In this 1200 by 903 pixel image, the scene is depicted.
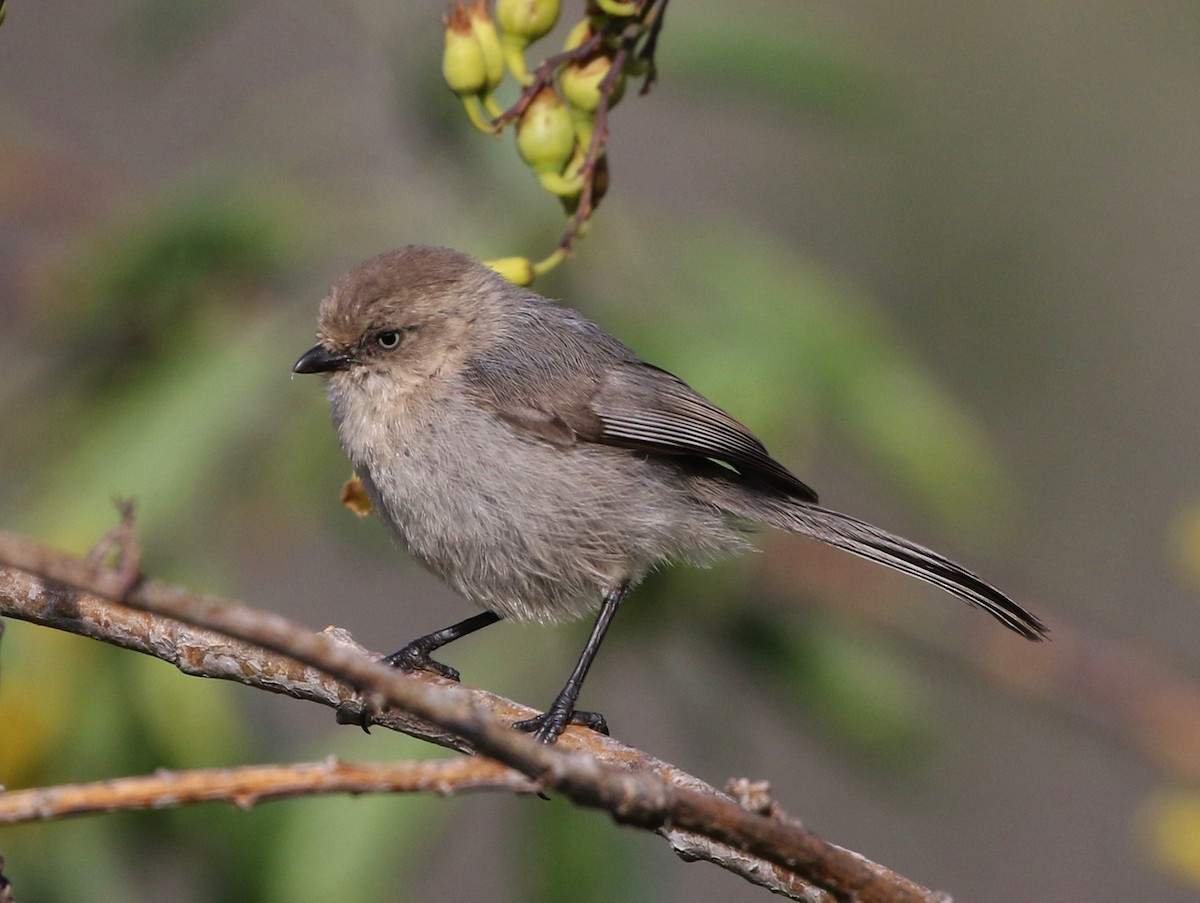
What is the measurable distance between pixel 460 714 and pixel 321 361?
63.4 inches

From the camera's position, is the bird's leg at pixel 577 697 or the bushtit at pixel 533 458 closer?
the bird's leg at pixel 577 697

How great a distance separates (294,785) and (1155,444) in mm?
5347

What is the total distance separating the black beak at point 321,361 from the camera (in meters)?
2.70

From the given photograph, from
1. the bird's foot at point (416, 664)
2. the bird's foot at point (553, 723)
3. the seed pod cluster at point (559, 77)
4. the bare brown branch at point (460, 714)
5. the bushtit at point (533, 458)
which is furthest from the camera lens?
the bird's foot at point (416, 664)

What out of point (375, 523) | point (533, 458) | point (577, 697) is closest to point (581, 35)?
point (533, 458)

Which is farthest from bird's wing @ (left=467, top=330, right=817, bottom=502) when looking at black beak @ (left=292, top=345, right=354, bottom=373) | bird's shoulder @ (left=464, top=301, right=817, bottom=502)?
black beak @ (left=292, top=345, right=354, bottom=373)

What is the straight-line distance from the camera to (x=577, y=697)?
2.67m

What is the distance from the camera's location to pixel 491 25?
6.66 feet

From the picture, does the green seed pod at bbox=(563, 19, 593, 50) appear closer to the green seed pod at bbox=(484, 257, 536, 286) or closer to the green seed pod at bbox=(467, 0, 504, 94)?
the green seed pod at bbox=(467, 0, 504, 94)

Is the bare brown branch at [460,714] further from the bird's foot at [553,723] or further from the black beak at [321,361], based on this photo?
the black beak at [321,361]

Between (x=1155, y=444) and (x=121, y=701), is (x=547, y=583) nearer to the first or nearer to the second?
(x=121, y=701)

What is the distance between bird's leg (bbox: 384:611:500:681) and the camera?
269 centimetres

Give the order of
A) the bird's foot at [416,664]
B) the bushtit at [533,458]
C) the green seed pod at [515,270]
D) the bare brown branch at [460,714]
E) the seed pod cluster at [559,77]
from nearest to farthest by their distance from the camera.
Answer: the bare brown branch at [460,714], the seed pod cluster at [559,77], the green seed pod at [515,270], the bushtit at [533,458], the bird's foot at [416,664]

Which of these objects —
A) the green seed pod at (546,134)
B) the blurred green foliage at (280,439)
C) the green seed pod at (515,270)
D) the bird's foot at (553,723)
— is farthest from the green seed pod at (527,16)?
the bird's foot at (553,723)
